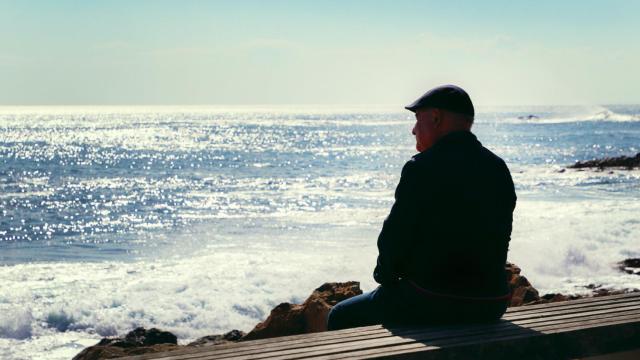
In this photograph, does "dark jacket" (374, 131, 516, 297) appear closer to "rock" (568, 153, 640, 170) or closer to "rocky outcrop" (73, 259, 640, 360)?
"rocky outcrop" (73, 259, 640, 360)

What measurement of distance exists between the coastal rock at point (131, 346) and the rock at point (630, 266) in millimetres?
8991

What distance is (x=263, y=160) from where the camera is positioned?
6100 centimetres

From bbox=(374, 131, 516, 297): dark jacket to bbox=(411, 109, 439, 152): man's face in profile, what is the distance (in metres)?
0.07

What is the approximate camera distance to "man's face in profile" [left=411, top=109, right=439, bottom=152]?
3782 mm

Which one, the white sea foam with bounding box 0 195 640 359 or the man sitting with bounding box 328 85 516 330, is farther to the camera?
the white sea foam with bounding box 0 195 640 359

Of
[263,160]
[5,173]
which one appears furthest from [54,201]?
[263,160]

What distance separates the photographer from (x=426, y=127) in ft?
12.5

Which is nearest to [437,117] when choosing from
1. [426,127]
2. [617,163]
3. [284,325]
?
[426,127]

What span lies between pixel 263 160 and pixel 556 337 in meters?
57.6

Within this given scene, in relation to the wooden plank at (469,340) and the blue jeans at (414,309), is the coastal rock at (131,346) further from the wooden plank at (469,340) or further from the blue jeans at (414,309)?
the wooden plank at (469,340)

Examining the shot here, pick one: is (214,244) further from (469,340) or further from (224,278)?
A: (469,340)

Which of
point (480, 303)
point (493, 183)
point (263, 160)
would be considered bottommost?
point (263, 160)

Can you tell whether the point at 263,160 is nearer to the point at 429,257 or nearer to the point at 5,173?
the point at 5,173

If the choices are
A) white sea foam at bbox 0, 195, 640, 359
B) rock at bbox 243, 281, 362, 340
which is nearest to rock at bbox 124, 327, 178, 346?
rock at bbox 243, 281, 362, 340
